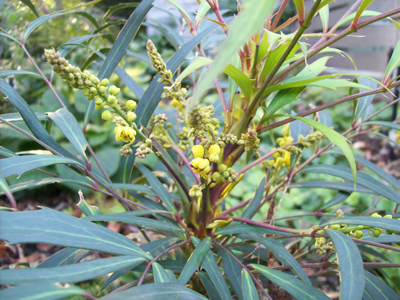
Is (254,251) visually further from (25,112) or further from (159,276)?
(25,112)

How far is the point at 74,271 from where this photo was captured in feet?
0.95

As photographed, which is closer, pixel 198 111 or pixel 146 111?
pixel 198 111

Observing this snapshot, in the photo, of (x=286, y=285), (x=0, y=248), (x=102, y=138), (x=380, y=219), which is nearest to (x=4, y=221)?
(x=286, y=285)

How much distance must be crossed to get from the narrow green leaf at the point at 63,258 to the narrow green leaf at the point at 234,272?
0.27m

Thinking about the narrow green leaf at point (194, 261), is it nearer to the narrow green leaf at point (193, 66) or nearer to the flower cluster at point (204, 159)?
the flower cluster at point (204, 159)

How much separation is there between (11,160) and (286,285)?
449mm

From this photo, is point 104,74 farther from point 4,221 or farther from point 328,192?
point 328,192

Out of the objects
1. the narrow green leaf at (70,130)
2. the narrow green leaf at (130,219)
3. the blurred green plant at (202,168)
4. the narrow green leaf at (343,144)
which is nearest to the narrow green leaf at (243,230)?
the blurred green plant at (202,168)

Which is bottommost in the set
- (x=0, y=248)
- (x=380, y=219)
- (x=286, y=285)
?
(x=0, y=248)

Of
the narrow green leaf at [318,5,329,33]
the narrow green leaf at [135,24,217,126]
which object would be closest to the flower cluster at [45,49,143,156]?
the narrow green leaf at [135,24,217,126]

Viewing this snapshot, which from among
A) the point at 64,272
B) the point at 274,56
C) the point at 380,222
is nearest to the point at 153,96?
Result: the point at 274,56

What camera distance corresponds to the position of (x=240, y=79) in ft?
1.39

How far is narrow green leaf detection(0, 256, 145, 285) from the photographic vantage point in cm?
25

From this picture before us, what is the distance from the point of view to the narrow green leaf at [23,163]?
1.20 feet
